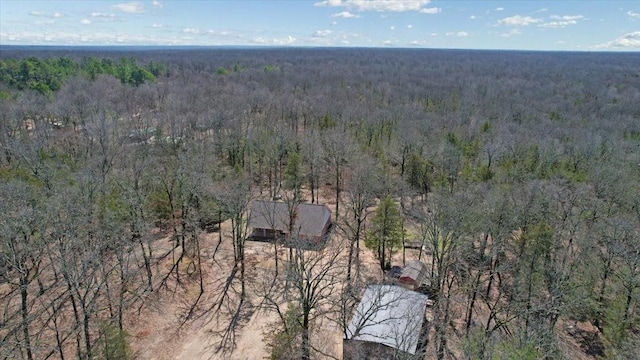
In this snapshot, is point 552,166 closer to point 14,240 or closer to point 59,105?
point 14,240

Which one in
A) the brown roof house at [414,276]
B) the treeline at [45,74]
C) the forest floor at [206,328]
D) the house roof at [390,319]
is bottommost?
the forest floor at [206,328]

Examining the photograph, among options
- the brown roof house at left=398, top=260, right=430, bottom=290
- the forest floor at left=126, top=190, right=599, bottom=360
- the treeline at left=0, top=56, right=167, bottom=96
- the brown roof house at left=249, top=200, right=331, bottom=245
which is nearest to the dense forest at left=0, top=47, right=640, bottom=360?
the forest floor at left=126, top=190, right=599, bottom=360

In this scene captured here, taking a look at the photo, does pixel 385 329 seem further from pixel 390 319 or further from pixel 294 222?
pixel 294 222

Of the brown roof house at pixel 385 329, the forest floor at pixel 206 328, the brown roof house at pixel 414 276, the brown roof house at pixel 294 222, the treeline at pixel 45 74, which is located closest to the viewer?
the brown roof house at pixel 385 329

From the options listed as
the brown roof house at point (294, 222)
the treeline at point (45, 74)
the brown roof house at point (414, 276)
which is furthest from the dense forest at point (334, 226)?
the treeline at point (45, 74)

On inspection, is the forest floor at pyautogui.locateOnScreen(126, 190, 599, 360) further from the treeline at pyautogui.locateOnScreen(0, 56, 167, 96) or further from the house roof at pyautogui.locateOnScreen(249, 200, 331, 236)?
the treeline at pyautogui.locateOnScreen(0, 56, 167, 96)

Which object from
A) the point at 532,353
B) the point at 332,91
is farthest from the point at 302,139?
the point at 332,91

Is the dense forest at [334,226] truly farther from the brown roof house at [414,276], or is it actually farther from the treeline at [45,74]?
the treeline at [45,74]
